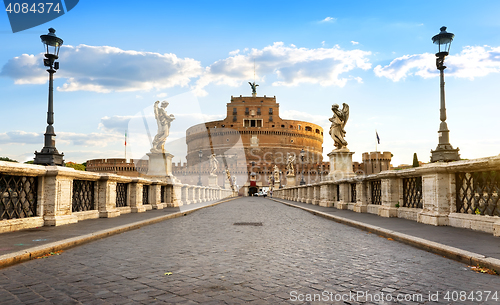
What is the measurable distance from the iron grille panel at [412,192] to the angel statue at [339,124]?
738 centimetres

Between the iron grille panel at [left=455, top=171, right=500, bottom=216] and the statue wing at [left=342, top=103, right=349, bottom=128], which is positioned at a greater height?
the statue wing at [left=342, top=103, right=349, bottom=128]

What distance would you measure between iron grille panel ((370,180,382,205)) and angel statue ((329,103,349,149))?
520 cm

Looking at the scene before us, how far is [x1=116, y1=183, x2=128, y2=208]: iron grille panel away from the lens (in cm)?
1309

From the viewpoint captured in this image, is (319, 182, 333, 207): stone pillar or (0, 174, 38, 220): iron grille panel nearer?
(0, 174, 38, 220): iron grille panel

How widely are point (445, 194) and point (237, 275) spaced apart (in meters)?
5.81

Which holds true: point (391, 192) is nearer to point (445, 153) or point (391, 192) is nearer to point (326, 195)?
point (445, 153)

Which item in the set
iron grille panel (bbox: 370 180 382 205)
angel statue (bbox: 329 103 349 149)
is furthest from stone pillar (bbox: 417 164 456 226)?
angel statue (bbox: 329 103 349 149)

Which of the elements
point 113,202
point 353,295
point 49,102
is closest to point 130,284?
point 353,295

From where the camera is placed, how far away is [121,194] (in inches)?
532

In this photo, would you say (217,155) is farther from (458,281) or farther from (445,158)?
(458,281)

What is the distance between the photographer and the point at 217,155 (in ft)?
341

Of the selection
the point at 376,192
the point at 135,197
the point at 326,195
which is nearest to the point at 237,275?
the point at 376,192

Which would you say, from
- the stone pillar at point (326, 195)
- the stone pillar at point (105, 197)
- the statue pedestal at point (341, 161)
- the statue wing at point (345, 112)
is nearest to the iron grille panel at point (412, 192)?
the statue pedestal at point (341, 161)

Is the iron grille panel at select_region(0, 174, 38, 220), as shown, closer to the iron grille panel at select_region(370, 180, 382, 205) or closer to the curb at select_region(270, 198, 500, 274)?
the curb at select_region(270, 198, 500, 274)
